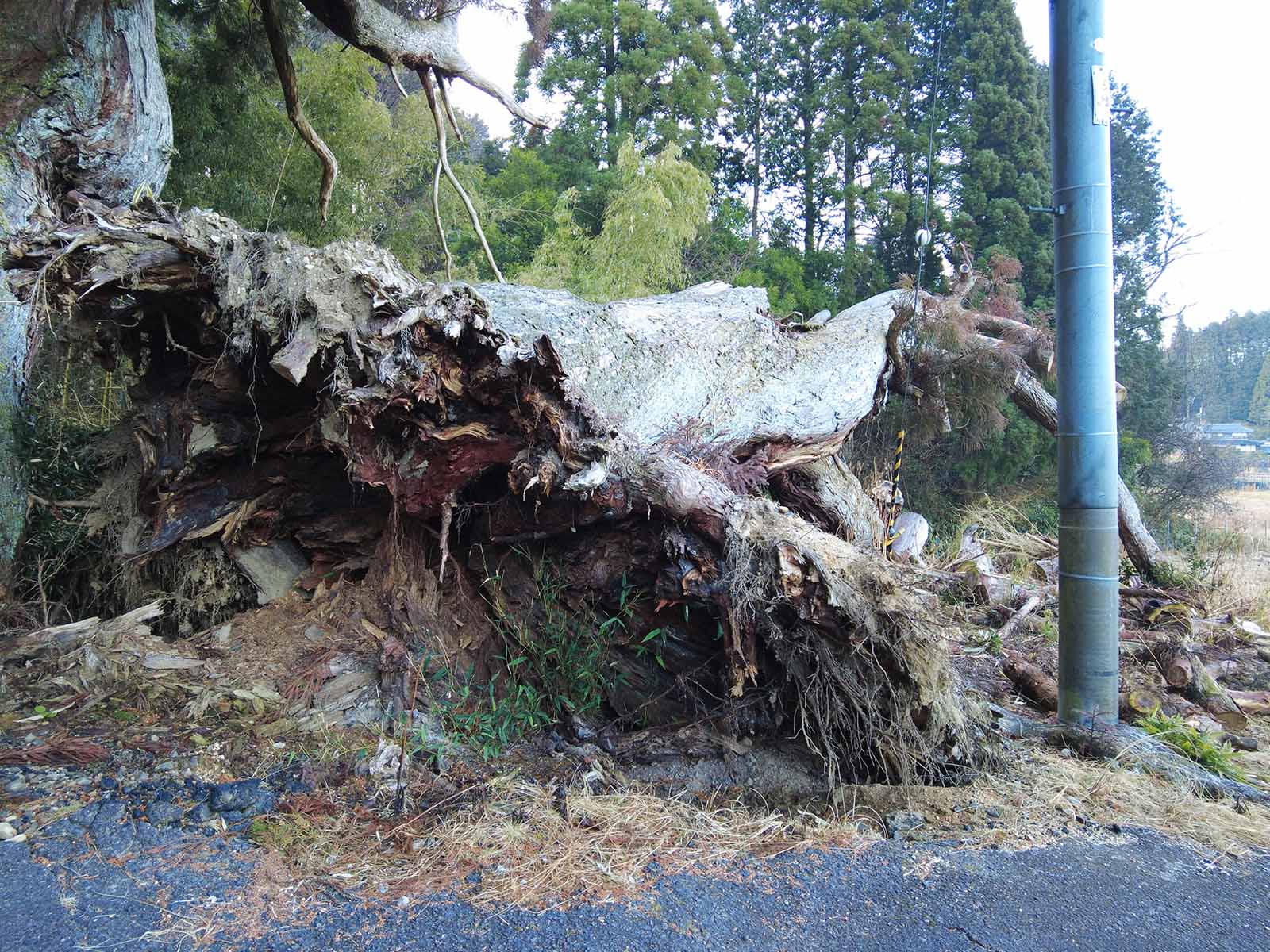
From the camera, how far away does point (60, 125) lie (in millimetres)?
5270

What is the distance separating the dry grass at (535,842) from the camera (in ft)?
9.17

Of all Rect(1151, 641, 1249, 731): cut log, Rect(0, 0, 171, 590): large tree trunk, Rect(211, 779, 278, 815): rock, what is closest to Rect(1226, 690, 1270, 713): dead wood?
Rect(1151, 641, 1249, 731): cut log

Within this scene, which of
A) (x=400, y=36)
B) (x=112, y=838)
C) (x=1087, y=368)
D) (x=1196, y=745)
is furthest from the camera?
(x=400, y=36)

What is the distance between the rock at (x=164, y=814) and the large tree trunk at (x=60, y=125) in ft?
8.51

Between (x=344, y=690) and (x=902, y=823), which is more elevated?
(x=344, y=690)

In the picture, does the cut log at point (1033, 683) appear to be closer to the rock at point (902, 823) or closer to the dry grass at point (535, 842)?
the rock at point (902, 823)

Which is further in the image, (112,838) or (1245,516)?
(1245,516)

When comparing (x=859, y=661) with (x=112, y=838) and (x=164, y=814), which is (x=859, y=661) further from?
(x=112, y=838)

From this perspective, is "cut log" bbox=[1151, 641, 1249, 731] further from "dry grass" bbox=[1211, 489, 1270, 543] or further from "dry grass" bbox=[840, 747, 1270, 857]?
"dry grass" bbox=[1211, 489, 1270, 543]

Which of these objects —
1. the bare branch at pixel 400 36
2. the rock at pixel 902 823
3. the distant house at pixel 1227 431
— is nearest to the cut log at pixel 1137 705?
the rock at pixel 902 823

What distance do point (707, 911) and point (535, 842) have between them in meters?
0.72

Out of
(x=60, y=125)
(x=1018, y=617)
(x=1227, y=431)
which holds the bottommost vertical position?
(x=1018, y=617)

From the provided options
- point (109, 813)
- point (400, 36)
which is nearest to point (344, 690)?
point (109, 813)

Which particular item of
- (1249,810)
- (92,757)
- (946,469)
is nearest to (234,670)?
(92,757)
